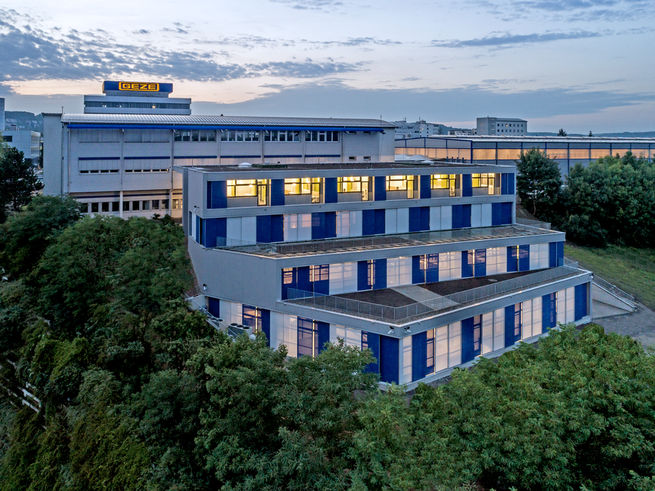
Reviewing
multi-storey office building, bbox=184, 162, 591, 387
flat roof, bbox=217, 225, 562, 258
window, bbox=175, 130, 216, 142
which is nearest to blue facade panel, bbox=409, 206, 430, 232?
multi-storey office building, bbox=184, 162, 591, 387

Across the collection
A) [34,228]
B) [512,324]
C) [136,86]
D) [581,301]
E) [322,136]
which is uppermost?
[136,86]

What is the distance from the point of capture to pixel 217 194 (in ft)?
115

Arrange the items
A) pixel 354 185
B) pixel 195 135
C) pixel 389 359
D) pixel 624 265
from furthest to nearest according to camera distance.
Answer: pixel 624 265
pixel 195 135
pixel 354 185
pixel 389 359

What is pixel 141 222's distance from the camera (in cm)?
3772

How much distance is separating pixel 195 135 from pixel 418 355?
3407cm

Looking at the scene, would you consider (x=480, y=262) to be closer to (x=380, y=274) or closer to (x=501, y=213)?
(x=380, y=274)

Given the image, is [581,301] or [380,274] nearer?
[380,274]

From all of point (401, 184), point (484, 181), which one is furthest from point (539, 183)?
point (401, 184)

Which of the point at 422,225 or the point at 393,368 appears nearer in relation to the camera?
the point at 393,368

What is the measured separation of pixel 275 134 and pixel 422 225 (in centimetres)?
2219

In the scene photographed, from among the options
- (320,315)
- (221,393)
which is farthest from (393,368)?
(221,393)

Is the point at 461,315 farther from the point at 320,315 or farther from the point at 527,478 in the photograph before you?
the point at 527,478

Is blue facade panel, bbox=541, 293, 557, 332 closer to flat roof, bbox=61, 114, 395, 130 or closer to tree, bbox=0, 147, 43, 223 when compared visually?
flat roof, bbox=61, 114, 395, 130

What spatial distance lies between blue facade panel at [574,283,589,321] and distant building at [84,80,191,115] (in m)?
75.7
